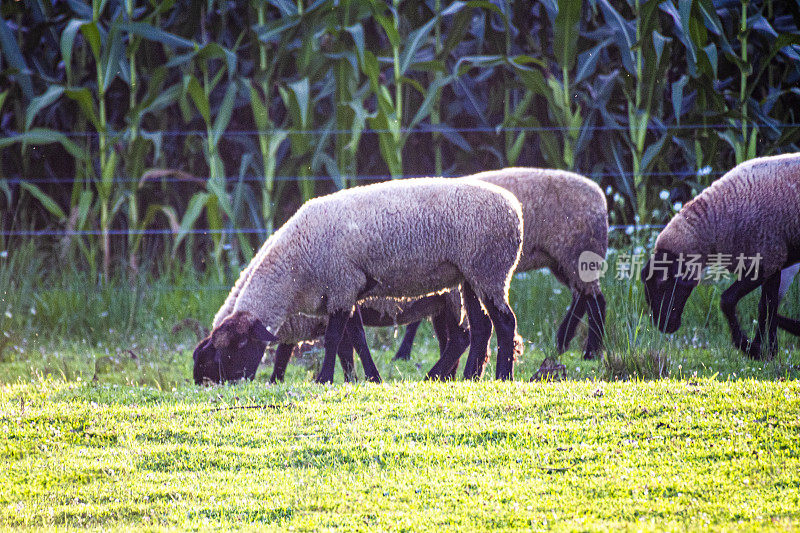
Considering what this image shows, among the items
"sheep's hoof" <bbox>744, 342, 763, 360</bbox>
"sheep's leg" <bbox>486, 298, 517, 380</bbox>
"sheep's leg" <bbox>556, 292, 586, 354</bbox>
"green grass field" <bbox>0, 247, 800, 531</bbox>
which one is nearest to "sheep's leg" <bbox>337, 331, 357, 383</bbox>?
"green grass field" <bbox>0, 247, 800, 531</bbox>

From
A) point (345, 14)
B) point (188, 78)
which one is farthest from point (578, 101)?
point (188, 78)

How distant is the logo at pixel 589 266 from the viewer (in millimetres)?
8711

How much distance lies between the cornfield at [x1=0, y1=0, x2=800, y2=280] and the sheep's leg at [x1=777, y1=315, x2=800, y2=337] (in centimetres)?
178

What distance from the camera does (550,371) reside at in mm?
7648

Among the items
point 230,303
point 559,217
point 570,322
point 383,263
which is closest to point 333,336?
point 383,263

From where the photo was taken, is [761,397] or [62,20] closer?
[761,397]

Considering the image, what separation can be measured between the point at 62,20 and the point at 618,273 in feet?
25.9

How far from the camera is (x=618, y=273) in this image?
940 cm

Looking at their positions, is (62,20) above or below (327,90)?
above

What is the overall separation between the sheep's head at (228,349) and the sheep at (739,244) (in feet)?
11.9

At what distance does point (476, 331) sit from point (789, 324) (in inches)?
127

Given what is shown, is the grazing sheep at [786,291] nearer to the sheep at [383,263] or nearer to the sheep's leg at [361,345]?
the sheep at [383,263]

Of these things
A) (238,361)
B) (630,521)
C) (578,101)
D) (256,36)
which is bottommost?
(238,361)

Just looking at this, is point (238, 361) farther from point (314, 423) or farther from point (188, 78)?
point (188, 78)
